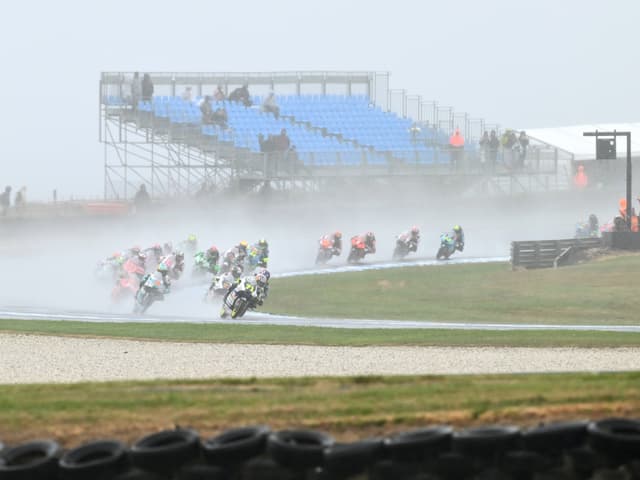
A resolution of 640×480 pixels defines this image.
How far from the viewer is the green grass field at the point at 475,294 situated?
25.2 meters

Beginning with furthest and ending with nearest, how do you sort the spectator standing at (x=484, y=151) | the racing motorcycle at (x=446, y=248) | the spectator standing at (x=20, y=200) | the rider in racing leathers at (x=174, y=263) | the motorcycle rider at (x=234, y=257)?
the spectator standing at (x=484, y=151), the spectator standing at (x=20, y=200), the racing motorcycle at (x=446, y=248), the motorcycle rider at (x=234, y=257), the rider in racing leathers at (x=174, y=263)

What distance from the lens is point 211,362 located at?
51.3ft

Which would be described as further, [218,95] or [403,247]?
[218,95]

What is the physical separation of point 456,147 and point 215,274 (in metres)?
22.2

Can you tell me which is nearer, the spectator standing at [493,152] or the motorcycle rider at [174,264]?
the motorcycle rider at [174,264]

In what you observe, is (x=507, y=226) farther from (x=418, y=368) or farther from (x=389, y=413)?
(x=389, y=413)

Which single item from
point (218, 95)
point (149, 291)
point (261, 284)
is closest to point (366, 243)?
point (149, 291)

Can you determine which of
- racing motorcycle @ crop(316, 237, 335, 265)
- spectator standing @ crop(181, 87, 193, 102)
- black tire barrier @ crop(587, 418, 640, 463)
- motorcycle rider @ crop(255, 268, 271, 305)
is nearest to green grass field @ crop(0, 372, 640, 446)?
black tire barrier @ crop(587, 418, 640, 463)

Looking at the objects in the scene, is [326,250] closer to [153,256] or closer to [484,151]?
[153,256]

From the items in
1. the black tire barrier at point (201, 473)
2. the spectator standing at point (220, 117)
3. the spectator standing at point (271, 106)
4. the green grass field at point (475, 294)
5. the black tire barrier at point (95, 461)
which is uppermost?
the spectator standing at point (271, 106)

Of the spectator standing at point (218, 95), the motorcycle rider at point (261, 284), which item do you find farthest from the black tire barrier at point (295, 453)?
the spectator standing at point (218, 95)

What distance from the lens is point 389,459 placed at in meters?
6.86

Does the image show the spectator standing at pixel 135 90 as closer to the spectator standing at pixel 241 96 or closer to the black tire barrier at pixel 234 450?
the spectator standing at pixel 241 96

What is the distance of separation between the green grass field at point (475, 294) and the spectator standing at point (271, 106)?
22.4 m
